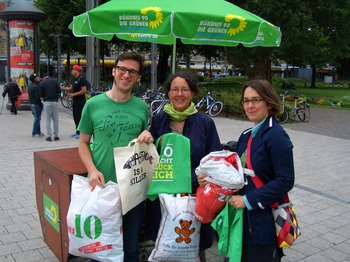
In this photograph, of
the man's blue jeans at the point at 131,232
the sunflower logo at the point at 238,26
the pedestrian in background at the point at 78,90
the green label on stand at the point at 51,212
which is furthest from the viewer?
the pedestrian in background at the point at 78,90

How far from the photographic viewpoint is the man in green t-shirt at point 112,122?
2.69 metres

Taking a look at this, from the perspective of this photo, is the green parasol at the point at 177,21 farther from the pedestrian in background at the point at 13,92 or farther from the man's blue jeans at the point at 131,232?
the pedestrian in background at the point at 13,92

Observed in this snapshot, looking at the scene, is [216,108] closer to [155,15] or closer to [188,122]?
[155,15]

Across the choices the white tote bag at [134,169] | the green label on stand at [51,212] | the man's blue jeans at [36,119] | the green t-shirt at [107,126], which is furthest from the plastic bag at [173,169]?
the man's blue jeans at [36,119]

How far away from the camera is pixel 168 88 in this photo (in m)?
2.91

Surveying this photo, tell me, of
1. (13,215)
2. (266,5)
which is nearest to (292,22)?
(266,5)

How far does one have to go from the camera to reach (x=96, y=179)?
2648mm

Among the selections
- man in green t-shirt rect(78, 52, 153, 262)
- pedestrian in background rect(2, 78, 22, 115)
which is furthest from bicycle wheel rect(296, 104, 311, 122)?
man in green t-shirt rect(78, 52, 153, 262)

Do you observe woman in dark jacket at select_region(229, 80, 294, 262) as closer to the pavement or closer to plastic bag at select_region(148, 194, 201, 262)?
plastic bag at select_region(148, 194, 201, 262)

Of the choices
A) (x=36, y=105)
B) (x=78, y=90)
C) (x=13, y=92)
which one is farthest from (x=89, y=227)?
(x=13, y=92)

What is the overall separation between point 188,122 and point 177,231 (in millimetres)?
819

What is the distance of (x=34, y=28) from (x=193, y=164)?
15.2 meters

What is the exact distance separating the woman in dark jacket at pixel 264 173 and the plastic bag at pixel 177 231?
1.48 ft

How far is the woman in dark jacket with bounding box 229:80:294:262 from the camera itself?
2.27 meters
